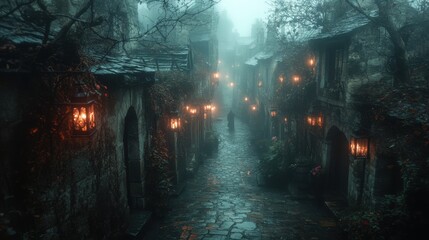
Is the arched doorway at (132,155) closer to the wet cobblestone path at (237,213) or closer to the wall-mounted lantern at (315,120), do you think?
the wet cobblestone path at (237,213)

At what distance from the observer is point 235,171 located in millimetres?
17812

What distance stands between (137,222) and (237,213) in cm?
373

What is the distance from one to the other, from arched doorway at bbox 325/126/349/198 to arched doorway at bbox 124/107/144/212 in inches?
307

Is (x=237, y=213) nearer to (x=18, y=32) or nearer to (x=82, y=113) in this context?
(x=82, y=113)

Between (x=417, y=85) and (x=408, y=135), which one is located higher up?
(x=417, y=85)

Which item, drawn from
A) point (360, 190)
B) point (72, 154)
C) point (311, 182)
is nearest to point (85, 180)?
point (72, 154)

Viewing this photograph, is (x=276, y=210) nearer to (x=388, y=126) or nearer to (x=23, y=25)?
(x=388, y=126)

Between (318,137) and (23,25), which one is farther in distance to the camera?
(318,137)

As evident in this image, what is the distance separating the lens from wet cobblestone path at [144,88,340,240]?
32.2 feet

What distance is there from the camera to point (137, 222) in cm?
938

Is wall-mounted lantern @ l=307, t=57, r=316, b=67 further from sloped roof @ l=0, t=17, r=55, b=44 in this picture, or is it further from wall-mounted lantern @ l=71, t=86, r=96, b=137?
sloped roof @ l=0, t=17, r=55, b=44

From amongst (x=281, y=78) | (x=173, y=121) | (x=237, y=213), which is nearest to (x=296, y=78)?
(x=281, y=78)

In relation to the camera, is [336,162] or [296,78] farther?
[296,78]

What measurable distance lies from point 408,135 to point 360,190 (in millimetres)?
3299
